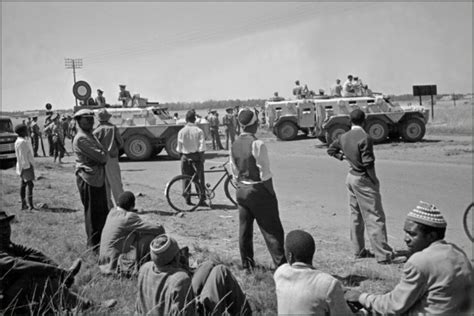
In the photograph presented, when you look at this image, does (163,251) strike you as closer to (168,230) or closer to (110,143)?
(168,230)

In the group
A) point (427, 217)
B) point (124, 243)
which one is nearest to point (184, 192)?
point (124, 243)

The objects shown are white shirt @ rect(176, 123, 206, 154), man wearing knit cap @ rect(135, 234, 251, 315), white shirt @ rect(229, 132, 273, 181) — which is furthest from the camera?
white shirt @ rect(176, 123, 206, 154)

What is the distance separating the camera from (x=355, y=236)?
6.70 m

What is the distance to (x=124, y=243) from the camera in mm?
5879

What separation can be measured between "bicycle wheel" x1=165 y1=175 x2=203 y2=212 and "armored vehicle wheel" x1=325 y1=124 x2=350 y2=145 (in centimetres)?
1229

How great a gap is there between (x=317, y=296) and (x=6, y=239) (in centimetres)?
293

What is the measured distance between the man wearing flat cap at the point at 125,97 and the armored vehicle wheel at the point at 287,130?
23.4ft

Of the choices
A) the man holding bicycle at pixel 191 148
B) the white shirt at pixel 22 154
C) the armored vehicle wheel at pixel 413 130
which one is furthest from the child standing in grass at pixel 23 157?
the armored vehicle wheel at pixel 413 130

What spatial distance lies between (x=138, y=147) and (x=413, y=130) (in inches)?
411

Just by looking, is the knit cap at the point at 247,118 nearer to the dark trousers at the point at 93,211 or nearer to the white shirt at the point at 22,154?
the dark trousers at the point at 93,211

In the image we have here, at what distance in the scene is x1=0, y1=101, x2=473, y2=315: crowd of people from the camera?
3.46 metres

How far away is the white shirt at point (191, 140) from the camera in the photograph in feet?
33.0

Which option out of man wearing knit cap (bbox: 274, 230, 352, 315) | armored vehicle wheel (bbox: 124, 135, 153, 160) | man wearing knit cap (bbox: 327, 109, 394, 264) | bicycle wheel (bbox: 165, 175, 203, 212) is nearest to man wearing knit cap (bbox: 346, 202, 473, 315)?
man wearing knit cap (bbox: 274, 230, 352, 315)

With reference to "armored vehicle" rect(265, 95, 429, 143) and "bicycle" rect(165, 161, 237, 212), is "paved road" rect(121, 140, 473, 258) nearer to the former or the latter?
"bicycle" rect(165, 161, 237, 212)
